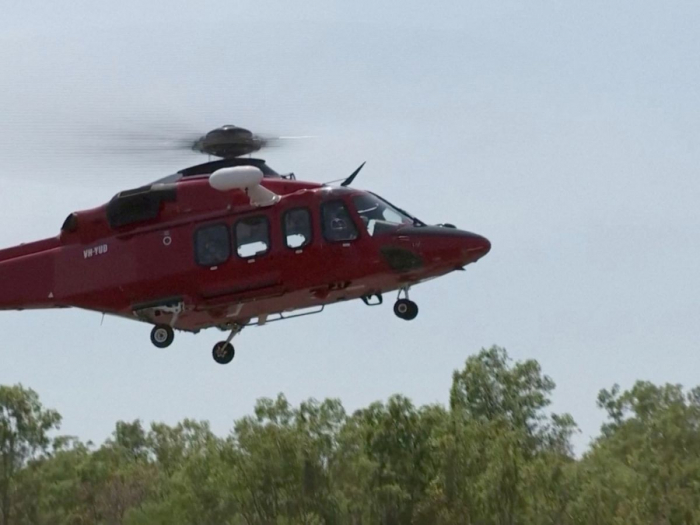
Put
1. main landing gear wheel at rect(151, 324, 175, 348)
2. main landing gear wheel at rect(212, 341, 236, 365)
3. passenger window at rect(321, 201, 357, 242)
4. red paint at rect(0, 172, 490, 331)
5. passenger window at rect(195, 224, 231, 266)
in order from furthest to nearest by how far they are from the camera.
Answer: main landing gear wheel at rect(212, 341, 236, 365)
main landing gear wheel at rect(151, 324, 175, 348)
passenger window at rect(195, 224, 231, 266)
passenger window at rect(321, 201, 357, 242)
red paint at rect(0, 172, 490, 331)

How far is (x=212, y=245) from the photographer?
107 ft

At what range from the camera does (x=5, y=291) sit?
113ft

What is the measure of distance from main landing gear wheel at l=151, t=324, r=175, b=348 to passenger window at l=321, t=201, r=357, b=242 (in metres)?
3.95

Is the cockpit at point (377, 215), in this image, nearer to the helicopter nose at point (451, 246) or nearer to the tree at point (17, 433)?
the helicopter nose at point (451, 246)

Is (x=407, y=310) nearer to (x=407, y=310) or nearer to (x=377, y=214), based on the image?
(x=407, y=310)

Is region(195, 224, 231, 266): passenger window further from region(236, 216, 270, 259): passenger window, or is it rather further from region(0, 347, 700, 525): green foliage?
region(0, 347, 700, 525): green foliage

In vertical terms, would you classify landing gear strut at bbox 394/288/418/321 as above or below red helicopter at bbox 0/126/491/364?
below

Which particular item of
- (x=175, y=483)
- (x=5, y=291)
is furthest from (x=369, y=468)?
(x=5, y=291)

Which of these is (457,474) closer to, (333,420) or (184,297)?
(333,420)

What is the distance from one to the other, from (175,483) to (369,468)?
15.4 m

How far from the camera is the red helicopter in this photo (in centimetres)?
3197

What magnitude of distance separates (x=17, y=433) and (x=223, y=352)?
7085 centimetres

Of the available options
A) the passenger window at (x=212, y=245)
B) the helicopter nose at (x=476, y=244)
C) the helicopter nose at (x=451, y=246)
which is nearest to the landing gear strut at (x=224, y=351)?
the passenger window at (x=212, y=245)

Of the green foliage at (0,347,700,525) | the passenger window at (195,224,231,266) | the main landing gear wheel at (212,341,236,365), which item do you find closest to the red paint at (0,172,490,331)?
the passenger window at (195,224,231,266)
